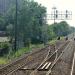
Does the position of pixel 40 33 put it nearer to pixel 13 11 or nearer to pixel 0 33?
pixel 13 11

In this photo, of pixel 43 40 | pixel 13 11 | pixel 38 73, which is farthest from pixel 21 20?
pixel 38 73

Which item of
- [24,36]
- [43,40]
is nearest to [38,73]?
[24,36]

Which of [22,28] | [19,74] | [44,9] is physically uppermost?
[44,9]

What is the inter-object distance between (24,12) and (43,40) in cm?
1244

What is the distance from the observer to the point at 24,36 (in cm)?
5981

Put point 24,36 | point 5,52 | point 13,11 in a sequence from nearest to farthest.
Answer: point 5,52, point 24,36, point 13,11

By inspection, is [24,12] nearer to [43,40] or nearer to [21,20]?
[21,20]

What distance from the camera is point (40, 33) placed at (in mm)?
75000

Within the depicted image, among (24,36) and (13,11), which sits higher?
(13,11)

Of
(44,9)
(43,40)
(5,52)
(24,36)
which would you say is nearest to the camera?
(5,52)

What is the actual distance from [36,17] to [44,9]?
54.7 ft

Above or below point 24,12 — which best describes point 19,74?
below

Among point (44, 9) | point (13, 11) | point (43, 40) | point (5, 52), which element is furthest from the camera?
point (44, 9)

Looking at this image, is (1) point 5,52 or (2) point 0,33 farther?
(2) point 0,33
